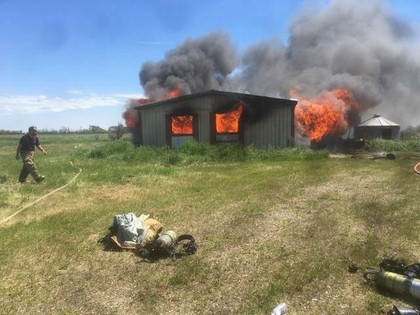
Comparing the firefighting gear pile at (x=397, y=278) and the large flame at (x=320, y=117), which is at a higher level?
the large flame at (x=320, y=117)

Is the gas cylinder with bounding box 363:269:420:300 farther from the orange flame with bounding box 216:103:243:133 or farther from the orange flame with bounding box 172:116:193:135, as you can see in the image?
the orange flame with bounding box 172:116:193:135

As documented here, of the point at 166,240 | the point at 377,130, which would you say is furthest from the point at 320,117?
the point at 166,240

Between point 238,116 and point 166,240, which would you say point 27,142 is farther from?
point 238,116

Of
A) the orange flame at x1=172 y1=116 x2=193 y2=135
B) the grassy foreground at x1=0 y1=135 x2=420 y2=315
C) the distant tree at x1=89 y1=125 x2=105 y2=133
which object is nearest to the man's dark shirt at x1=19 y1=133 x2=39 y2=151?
the grassy foreground at x1=0 y1=135 x2=420 y2=315

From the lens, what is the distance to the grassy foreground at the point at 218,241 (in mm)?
6051

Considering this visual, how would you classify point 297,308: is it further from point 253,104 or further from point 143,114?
point 143,114

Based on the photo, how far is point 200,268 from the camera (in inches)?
278

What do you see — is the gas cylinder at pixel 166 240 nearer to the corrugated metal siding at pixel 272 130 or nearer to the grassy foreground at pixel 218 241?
the grassy foreground at pixel 218 241

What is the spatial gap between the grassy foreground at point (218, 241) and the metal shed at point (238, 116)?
832 centimetres

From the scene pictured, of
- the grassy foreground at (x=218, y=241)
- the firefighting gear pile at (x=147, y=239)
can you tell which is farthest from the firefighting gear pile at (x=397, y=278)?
the firefighting gear pile at (x=147, y=239)

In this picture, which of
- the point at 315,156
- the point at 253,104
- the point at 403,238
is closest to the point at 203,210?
the point at 403,238

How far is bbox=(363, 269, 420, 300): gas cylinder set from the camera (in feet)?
18.6

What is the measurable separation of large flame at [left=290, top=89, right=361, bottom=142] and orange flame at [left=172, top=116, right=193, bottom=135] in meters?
7.36

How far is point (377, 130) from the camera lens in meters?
31.4
